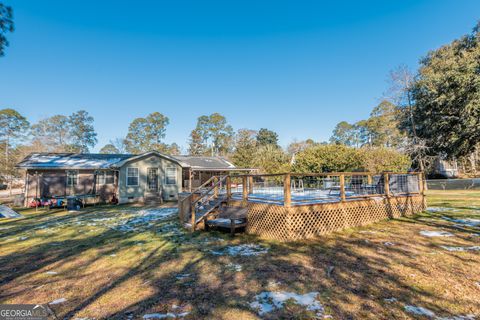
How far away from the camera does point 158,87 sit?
27875 millimetres

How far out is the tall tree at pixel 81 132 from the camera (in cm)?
4438

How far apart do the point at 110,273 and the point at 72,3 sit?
17004 mm

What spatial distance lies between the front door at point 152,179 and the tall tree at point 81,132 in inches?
1378

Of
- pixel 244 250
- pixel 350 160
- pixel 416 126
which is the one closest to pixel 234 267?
pixel 244 250

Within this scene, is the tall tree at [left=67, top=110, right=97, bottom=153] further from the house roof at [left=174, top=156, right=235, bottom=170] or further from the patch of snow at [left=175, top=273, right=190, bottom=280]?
the patch of snow at [left=175, top=273, right=190, bottom=280]

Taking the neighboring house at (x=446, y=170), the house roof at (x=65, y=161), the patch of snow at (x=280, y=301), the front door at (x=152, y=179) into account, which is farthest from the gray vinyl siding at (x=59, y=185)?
the neighboring house at (x=446, y=170)

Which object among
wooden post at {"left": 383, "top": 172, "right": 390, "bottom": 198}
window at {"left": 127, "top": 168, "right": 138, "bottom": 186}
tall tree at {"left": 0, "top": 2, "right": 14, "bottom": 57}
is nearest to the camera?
tall tree at {"left": 0, "top": 2, "right": 14, "bottom": 57}

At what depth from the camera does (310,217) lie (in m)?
6.67

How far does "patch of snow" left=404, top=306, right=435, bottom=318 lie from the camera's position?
280cm

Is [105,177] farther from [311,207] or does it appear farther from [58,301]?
[311,207]

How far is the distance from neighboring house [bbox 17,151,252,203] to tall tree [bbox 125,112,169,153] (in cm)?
2623

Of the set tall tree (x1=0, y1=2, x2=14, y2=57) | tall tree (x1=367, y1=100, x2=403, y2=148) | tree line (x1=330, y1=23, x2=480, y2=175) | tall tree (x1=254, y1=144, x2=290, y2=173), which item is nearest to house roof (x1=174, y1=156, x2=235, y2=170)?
tall tree (x1=254, y1=144, x2=290, y2=173)

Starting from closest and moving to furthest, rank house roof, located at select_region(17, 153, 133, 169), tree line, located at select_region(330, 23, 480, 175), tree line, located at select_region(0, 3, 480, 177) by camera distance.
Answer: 1. tree line, located at select_region(330, 23, 480, 175)
2. tree line, located at select_region(0, 3, 480, 177)
3. house roof, located at select_region(17, 153, 133, 169)

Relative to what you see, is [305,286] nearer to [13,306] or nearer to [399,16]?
[13,306]
